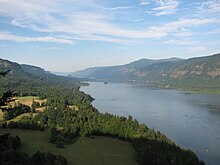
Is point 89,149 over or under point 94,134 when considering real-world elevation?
under

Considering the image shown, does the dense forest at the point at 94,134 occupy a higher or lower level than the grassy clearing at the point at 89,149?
higher

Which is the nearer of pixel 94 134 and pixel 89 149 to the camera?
pixel 89 149

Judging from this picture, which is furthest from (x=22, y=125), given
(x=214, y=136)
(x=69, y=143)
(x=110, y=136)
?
(x=214, y=136)

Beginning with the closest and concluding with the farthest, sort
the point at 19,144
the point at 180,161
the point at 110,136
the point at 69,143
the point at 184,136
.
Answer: the point at 180,161, the point at 19,144, the point at 69,143, the point at 110,136, the point at 184,136

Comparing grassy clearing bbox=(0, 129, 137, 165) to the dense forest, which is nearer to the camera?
the dense forest

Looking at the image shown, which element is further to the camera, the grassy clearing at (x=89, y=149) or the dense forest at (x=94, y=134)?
the grassy clearing at (x=89, y=149)

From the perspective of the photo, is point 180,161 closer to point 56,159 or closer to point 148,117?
point 56,159

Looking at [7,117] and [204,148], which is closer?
[204,148]

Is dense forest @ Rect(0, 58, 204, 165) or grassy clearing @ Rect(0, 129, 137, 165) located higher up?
dense forest @ Rect(0, 58, 204, 165)
